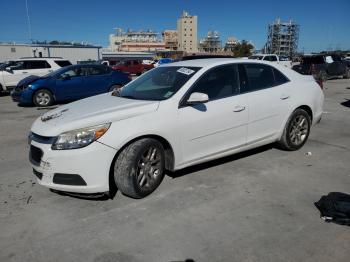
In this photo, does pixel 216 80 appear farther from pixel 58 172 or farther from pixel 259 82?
pixel 58 172

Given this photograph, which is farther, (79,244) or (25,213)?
(25,213)

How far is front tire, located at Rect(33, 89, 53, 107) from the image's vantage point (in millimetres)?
11430

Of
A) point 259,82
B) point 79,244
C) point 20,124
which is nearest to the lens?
point 79,244

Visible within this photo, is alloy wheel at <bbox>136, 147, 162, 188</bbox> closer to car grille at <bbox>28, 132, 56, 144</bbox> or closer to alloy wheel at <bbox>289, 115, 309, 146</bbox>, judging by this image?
car grille at <bbox>28, 132, 56, 144</bbox>

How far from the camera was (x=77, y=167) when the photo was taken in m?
3.45

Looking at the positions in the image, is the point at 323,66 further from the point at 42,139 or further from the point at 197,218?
the point at 42,139

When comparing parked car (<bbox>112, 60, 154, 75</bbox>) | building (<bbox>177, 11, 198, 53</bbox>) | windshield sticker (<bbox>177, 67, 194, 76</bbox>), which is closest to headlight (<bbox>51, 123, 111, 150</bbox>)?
windshield sticker (<bbox>177, 67, 194, 76</bbox>)

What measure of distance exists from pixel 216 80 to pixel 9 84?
13.4 metres

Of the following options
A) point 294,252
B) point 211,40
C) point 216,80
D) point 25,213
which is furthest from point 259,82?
point 211,40

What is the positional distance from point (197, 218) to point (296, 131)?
2.87m

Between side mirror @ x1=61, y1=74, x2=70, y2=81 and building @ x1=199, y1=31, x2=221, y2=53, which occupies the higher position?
building @ x1=199, y1=31, x2=221, y2=53

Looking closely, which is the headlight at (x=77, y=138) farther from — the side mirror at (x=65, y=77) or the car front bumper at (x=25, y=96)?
the car front bumper at (x=25, y=96)

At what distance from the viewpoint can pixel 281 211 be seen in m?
3.52

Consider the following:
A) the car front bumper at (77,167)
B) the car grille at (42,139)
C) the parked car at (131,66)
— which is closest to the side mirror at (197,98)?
the car front bumper at (77,167)
